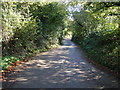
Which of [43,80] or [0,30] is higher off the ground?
[0,30]

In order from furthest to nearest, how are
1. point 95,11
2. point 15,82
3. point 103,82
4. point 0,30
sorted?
point 0,30, point 95,11, point 103,82, point 15,82

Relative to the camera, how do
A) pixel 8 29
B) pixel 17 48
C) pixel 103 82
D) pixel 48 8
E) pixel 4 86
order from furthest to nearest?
pixel 48 8 → pixel 17 48 → pixel 8 29 → pixel 103 82 → pixel 4 86

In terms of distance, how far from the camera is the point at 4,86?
4.45 meters

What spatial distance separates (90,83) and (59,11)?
14.1 metres

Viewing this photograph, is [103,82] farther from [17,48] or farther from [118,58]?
[17,48]

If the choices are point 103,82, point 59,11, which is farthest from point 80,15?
point 103,82

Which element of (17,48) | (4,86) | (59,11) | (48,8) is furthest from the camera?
(59,11)

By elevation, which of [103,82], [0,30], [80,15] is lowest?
[103,82]

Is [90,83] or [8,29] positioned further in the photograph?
[8,29]

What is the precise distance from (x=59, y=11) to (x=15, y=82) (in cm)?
1421

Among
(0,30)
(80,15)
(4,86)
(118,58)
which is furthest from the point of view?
(80,15)

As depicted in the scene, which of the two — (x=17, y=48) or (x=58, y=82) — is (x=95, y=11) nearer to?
(x=58, y=82)

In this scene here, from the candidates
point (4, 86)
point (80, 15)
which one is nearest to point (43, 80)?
point (4, 86)

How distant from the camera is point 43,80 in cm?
523
